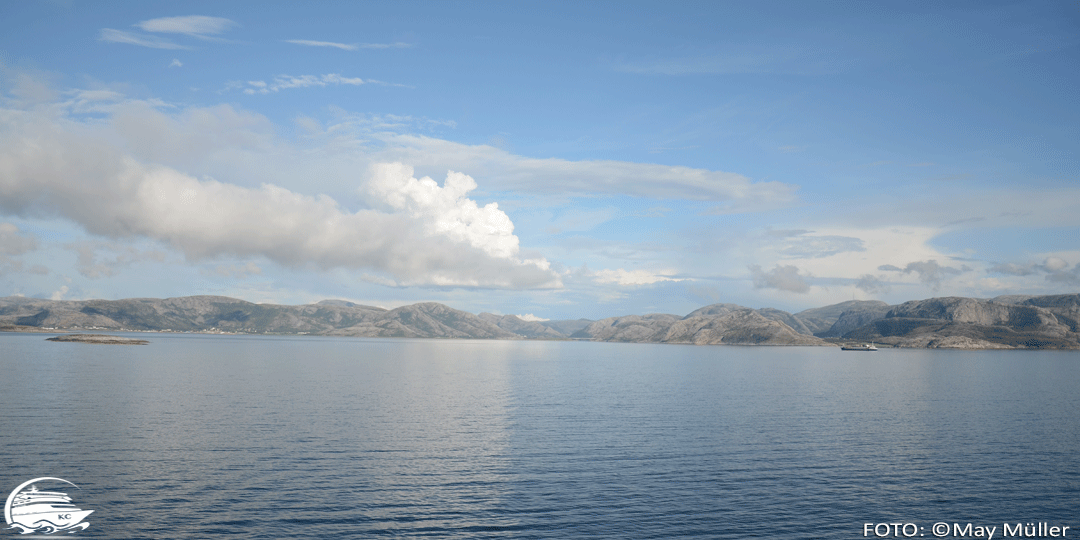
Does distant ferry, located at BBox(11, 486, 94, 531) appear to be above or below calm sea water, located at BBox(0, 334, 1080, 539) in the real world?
above

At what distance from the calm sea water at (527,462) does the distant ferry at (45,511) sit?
1.18 meters

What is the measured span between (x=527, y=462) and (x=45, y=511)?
40.9 metres

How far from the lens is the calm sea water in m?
43.4

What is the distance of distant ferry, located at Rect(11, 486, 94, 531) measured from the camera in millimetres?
40688

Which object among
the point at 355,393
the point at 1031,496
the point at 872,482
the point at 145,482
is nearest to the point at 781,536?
the point at 872,482

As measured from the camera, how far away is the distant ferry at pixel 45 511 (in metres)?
40.7

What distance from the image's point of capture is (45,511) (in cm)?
4191

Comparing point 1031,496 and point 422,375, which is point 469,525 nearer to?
point 1031,496

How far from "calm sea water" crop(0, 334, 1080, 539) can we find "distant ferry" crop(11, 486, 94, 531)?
3.88 feet

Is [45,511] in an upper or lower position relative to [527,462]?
upper

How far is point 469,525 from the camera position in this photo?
42.4 metres

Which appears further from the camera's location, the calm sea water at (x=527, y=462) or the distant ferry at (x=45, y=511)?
the calm sea water at (x=527, y=462)

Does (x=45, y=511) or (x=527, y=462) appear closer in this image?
(x=45, y=511)

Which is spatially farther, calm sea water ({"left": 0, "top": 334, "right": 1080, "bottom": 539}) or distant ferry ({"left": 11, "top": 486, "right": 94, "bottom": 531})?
calm sea water ({"left": 0, "top": 334, "right": 1080, "bottom": 539})
